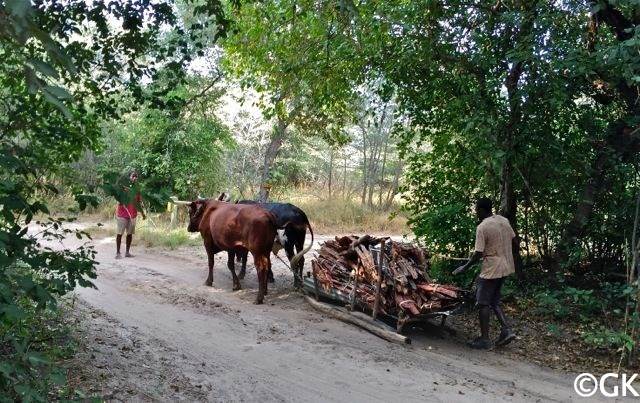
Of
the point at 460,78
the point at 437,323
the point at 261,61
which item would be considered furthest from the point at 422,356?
the point at 261,61

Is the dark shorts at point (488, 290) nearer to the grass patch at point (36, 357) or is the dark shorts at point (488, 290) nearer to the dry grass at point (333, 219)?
the grass patch at point (36, 357)

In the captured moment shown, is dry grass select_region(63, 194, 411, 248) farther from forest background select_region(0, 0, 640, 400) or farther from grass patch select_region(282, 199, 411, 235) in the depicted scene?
forest background select_region(0, 0, 640, 400)

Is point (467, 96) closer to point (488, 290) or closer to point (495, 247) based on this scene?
point (495, 247)

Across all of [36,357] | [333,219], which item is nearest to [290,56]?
[36,357]

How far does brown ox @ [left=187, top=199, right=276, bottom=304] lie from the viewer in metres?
8.95

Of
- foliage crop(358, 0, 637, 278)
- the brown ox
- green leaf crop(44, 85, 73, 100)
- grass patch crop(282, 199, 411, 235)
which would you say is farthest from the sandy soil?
grass patch crop(282, 199, 411, 235)

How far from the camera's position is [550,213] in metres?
9.09

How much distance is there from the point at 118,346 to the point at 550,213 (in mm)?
6883

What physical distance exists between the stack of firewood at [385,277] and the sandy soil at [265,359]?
1.60 feet

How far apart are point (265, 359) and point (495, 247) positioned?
3.29 metres

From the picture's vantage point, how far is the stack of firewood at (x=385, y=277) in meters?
7.07

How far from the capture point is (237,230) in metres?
9.35

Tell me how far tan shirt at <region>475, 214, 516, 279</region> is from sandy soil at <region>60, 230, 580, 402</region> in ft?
3.39

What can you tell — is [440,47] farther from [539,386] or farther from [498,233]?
[539,386]
